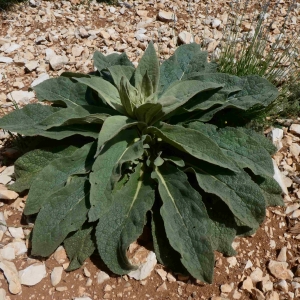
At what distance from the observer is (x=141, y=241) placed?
2.70 meters

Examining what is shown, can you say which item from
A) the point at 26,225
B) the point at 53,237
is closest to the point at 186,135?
the point at 53,237

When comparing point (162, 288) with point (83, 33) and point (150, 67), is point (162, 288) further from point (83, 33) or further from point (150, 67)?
point (83, 33)

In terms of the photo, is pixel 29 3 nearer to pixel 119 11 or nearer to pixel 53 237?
pixel 119 11

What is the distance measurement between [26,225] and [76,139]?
69 centimetres

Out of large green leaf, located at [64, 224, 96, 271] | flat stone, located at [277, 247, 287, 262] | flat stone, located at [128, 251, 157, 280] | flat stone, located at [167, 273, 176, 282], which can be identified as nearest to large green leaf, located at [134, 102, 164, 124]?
large green leaf, located at [64, 224, 96, 271]

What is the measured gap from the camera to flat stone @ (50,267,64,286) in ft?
8.12

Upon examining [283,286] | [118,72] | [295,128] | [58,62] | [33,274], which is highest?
[118,72]

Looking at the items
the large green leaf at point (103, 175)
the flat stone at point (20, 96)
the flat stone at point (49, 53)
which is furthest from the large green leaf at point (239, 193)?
Answer: the flat stone at point (49, 53)

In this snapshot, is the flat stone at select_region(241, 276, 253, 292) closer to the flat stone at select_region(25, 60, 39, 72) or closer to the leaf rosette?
the leaf rosette

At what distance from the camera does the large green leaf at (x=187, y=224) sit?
7.55 ft

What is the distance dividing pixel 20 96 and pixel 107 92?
1.40 meters

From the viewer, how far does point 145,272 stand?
2518mm

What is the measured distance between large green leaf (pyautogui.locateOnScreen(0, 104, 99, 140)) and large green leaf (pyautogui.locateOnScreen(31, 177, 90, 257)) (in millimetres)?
371

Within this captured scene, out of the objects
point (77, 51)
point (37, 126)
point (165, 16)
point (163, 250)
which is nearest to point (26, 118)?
point (37, 126)
